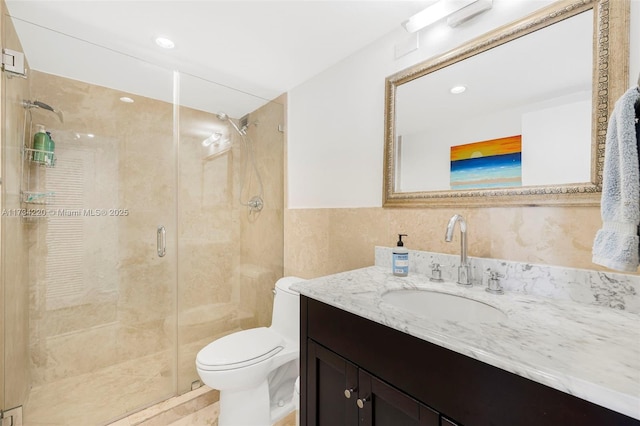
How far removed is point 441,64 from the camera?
1.21 meters

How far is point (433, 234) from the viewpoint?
1227 millimetres

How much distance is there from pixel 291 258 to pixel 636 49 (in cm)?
187

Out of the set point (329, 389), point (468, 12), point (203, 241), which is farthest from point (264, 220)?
point (468, 12)

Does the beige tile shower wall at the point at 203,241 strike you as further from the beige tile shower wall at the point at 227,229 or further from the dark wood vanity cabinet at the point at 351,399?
the dark wood vanity cabinet at the point at 351,399

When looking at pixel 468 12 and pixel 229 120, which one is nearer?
pixel 468 12

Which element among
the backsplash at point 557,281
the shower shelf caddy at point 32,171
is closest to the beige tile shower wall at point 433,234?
the backsplash at point 557,281

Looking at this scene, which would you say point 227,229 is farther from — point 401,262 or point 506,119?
point 506,119

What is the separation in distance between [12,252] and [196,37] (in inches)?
57.0

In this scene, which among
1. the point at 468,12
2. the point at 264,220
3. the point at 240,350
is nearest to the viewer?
the point at 468,12

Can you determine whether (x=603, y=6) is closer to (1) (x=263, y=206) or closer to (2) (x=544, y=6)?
(2) (x=544, y=6)

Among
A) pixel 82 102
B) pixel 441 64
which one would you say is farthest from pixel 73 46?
pixel 441 64

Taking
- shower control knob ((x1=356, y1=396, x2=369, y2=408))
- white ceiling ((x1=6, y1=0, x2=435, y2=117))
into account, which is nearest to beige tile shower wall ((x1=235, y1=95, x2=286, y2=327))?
white ceiling ((x1=6, y1=0, x2=435, y2=117))

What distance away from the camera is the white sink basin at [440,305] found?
907mm

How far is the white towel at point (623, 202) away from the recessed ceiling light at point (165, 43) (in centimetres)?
192
